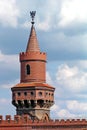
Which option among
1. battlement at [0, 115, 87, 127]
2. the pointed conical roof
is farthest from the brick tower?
battlement at [0, 115, 87, 127]

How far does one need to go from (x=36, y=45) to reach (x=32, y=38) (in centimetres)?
110

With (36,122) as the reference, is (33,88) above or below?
above

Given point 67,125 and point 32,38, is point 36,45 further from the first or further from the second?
point 67,125

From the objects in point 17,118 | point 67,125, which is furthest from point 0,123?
point 67,125

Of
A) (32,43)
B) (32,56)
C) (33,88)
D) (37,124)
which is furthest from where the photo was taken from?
(32,43)

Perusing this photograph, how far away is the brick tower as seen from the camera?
342 feet

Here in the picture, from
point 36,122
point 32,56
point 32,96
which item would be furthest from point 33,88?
point 36,122

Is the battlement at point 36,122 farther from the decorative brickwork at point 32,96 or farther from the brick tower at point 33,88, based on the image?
the brick tower at point 33,88

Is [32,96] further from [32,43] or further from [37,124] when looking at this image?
[32,43]

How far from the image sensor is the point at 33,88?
104312 mm

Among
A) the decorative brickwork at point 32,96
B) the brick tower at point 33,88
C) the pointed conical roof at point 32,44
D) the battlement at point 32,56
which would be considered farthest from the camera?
the pointed conical roof at point 32,44

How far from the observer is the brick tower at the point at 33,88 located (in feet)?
342

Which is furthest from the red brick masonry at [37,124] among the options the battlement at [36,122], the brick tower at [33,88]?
the brick tower at [33,88]

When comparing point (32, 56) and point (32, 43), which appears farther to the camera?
point (32, 43)
